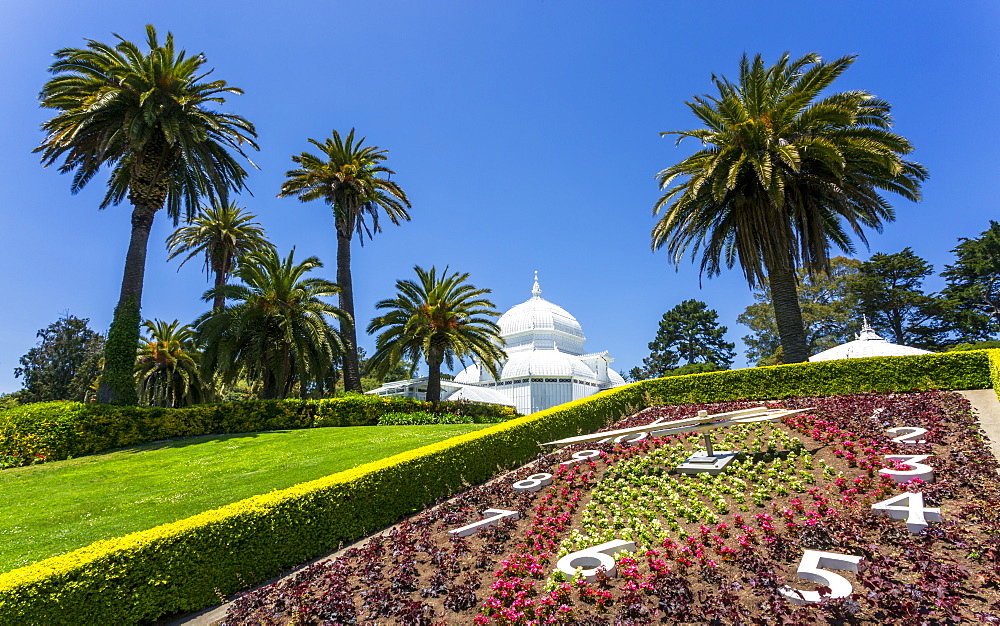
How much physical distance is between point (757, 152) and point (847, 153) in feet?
9.32

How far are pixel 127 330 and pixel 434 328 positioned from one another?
12398 mm

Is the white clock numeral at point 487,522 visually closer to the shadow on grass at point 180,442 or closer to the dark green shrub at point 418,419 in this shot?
the shadow on grass at point 180,442

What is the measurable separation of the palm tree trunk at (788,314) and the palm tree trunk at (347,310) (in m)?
18.5

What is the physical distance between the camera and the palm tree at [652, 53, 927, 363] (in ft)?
57.4

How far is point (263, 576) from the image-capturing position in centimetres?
715

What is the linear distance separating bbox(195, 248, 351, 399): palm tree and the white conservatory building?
12.1 m

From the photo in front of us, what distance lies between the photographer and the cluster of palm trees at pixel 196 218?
794 inches

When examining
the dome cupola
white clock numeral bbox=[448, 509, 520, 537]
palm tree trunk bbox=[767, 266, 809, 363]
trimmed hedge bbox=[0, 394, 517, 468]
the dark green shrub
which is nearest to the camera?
white clock numeral bbox=[448, 509, 520, 537]

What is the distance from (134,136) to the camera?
63.3ft

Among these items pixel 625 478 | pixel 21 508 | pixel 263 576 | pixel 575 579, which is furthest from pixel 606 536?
pixel 21 508

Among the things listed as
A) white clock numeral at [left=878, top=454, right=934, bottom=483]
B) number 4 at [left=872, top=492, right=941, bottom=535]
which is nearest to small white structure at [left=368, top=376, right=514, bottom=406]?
white clock numeral at [left=878, top=454, right=934, bottom=483]

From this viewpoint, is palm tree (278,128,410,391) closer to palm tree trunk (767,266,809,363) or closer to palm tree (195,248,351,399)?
palm tree (195,248,351,399)

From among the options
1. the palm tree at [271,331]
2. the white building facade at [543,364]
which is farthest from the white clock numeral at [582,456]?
the white building facade at [543,364]

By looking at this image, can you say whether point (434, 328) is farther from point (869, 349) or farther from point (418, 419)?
point (869, 349)
